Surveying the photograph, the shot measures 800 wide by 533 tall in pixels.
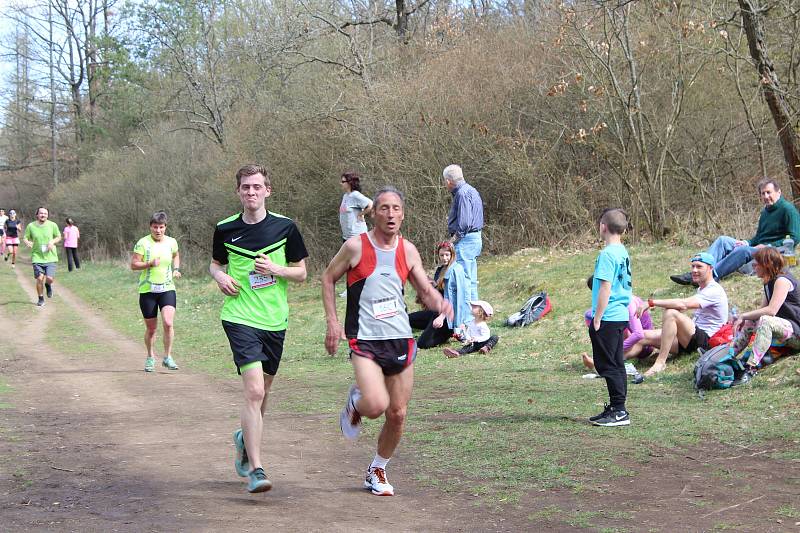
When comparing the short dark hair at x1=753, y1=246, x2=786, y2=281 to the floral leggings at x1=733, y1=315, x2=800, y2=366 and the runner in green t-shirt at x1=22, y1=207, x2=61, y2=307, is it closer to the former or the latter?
the floral leggings at x1=733, y1=315, x2=800, y2=366

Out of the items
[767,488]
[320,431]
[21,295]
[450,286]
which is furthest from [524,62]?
[767,488]

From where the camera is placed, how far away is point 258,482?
19.4 feet

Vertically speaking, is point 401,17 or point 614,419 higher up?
point 401,17

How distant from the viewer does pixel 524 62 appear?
22.5 m

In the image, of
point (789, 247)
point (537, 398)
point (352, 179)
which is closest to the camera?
point (537, 398)

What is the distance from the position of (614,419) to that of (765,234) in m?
6.26

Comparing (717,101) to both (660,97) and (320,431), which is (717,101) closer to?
(660,97)

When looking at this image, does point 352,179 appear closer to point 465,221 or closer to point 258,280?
point 465,221

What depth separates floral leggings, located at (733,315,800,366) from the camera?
30.4 feet

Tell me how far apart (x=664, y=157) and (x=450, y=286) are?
842 cm

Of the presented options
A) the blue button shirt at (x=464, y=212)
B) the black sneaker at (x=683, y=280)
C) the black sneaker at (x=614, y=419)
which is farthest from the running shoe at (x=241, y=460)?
the black sneaker at (x=683, y=280)

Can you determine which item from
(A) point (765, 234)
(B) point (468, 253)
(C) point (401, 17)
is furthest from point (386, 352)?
(C) point (401, 17)

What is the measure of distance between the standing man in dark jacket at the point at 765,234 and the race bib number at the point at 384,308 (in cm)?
746

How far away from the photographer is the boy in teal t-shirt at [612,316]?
7.84 m
